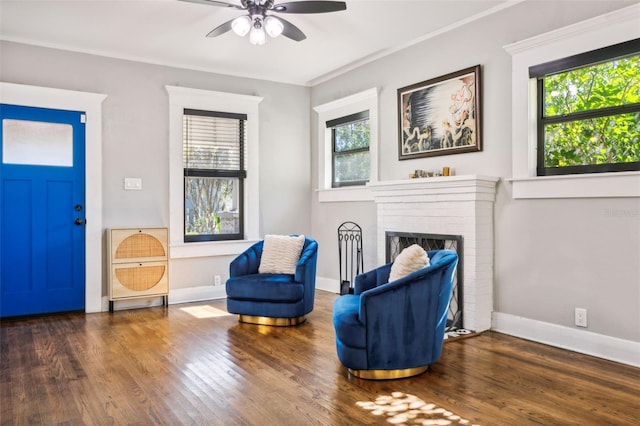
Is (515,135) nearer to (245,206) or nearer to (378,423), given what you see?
(378,423)

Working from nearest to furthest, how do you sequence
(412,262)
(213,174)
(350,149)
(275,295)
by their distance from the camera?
(412,262)
(275,295)
(213,174)
(350,149)

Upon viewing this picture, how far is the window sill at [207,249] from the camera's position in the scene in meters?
5.56

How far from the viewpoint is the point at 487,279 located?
4117 mm

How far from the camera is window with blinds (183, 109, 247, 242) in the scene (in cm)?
572

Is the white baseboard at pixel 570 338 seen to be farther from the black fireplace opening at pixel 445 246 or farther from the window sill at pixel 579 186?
the window sill at pixel 579 186

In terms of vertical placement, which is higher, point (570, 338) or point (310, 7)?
point (310, 7)

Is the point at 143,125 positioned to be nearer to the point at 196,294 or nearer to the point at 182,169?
the point at 182,169

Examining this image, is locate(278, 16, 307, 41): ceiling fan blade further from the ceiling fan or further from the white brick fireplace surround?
the white brick fireplace surround

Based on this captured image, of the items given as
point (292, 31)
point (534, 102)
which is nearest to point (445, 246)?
point (534, 102)

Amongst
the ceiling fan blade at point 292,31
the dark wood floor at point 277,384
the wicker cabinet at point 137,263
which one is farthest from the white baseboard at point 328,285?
Answer: the ceiling fan blade at point 292,31

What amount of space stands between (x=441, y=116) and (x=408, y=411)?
298cm

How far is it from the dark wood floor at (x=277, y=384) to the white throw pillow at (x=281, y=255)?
28.1 inches

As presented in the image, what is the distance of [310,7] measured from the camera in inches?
136

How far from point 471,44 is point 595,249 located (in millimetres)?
2103
